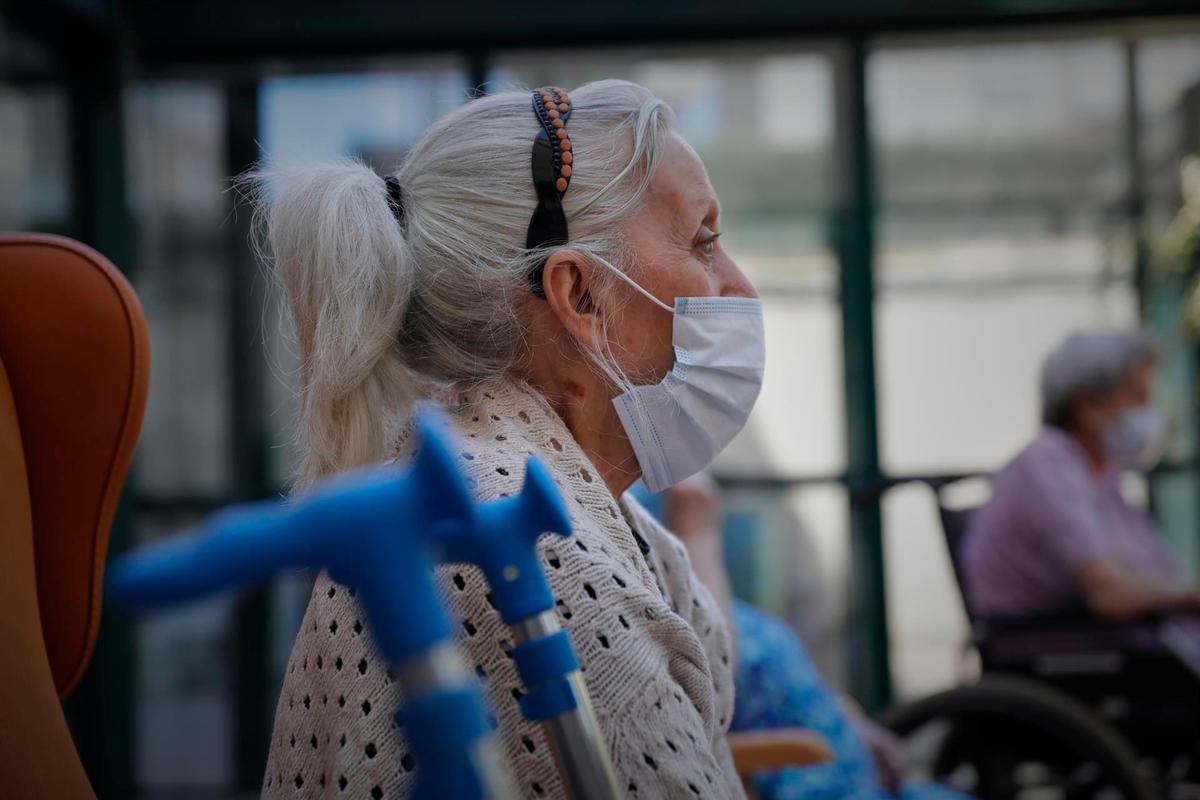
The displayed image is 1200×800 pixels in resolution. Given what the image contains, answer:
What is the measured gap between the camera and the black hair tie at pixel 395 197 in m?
1.40

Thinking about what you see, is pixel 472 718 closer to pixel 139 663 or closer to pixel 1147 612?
pixel 1147 612

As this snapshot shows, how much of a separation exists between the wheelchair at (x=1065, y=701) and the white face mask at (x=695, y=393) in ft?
5.41

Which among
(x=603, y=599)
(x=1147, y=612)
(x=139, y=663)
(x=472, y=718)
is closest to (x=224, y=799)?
(x=139, y=663)

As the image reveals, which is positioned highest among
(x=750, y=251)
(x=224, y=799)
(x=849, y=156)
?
(x=849, y=156)

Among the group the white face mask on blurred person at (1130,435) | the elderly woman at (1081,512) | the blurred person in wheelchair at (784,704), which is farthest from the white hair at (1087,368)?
the blurred person in wheelchair at (784,704)

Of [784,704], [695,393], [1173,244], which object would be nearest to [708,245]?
[695,393]

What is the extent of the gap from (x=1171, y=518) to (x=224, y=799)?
3.93m

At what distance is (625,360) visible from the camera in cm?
146

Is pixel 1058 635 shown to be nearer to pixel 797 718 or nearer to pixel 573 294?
pixel 797 718

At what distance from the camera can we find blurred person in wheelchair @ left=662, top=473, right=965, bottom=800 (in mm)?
2299

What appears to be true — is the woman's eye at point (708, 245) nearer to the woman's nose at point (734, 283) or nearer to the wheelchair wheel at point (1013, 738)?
the woman's nose at point (734, 283)

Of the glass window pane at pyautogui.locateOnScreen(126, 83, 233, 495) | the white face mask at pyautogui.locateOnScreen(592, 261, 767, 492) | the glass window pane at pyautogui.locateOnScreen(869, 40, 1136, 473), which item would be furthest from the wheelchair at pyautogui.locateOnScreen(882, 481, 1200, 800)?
the glass window pane at pyautogui.locateOnScreen(126, 83, 233, 495)

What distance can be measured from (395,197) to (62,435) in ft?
1.60

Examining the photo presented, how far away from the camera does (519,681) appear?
107 centimetres
